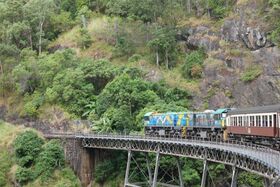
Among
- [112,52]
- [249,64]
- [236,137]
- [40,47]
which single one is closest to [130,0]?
[112,52]

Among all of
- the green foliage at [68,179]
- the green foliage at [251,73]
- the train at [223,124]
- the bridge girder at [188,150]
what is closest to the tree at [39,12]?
the green foliage at [68,179]

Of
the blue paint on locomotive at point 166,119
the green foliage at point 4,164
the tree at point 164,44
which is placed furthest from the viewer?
the tree at point 164,44

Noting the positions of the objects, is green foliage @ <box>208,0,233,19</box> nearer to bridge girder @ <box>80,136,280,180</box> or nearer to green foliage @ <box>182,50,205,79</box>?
green foliage @ <box>182,50,205,79</box>

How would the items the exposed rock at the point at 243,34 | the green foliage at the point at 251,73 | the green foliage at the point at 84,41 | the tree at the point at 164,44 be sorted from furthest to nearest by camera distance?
the green foliage at the point at 84,41 → the tree at the point at 164,44 → the exposed rock at the point at 243,34 → the green foliage at the point at 251,73

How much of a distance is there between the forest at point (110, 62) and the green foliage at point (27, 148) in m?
0.23

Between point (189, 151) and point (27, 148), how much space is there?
23.6 meters

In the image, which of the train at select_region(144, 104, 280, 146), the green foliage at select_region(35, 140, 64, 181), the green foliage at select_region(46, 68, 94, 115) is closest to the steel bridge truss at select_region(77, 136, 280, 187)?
the train at select_region(144, 104, 280, 146)

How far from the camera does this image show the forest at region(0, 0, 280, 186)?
63406mm

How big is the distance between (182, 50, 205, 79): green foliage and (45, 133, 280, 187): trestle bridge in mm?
20160

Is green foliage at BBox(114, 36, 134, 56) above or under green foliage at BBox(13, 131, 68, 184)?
above

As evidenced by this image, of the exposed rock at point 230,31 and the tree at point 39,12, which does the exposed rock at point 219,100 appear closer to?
the exposed rock at point 230,31

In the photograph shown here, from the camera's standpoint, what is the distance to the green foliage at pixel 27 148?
59.4 m

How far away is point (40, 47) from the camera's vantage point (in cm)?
8744

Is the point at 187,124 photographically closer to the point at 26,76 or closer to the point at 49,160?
the point at 49,160
